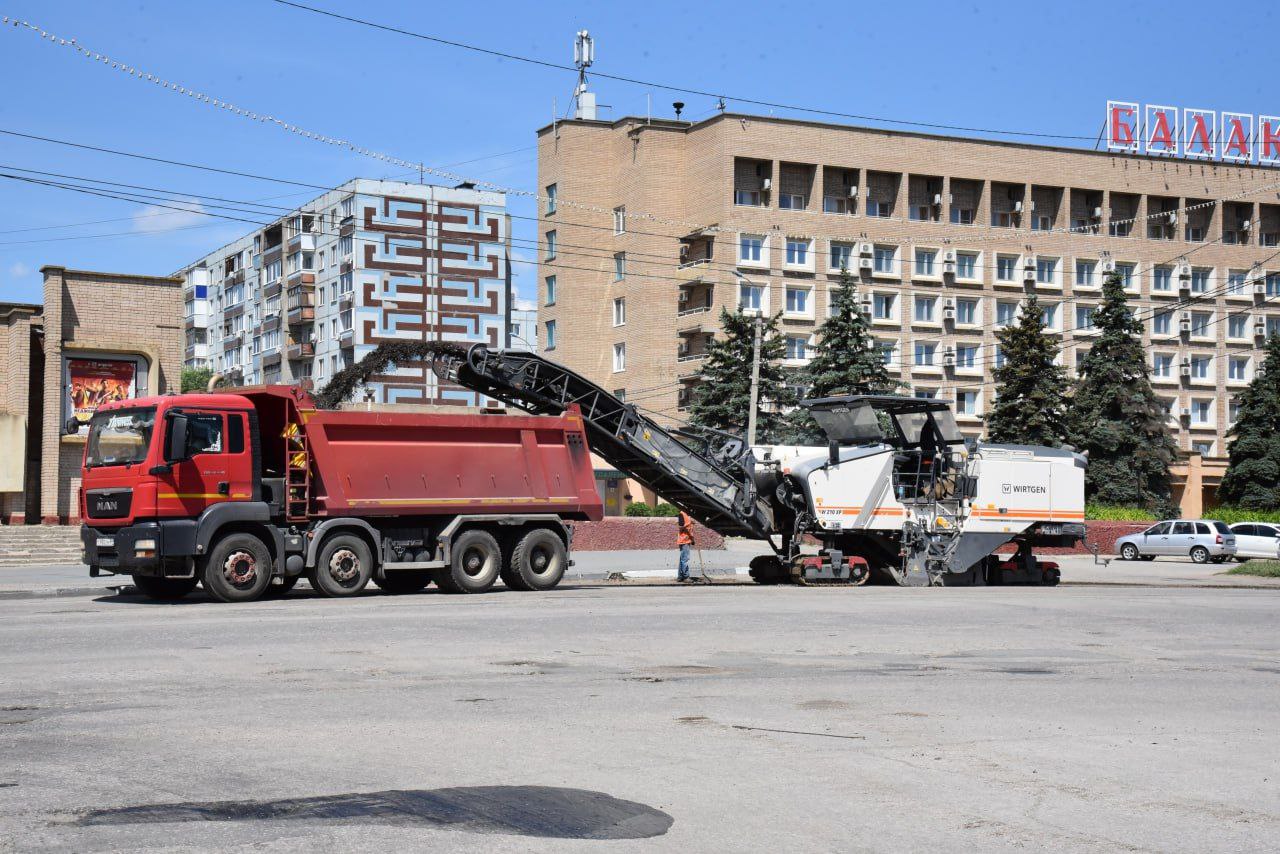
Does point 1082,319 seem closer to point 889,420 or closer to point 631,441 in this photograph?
point 889,420

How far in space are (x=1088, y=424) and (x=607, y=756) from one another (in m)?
57.3

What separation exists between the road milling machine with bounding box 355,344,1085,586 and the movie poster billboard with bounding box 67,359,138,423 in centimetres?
1527

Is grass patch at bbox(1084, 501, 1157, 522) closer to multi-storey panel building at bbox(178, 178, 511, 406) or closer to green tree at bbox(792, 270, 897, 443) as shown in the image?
green tree at bbox(792, 270, 897, 443)

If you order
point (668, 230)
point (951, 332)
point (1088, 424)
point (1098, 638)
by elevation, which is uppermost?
point (668, 230)

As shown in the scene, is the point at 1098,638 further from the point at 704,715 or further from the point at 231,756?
the point at 231,756

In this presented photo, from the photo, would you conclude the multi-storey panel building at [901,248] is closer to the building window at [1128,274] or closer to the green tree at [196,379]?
the building window at [1128,274]

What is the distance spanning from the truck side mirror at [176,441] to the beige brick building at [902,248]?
47426 millimetres

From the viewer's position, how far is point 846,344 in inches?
2237

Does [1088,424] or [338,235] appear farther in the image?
[338,235]

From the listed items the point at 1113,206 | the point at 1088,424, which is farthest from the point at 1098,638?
the point at 1113,206

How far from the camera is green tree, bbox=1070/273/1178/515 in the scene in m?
61.4

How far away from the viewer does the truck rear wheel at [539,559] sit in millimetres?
24078

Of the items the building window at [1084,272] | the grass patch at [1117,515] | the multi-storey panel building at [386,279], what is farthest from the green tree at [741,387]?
the multi-storey panel building at [386,279]

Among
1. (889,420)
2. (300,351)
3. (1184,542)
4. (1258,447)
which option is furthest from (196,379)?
(889,420)
